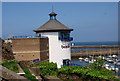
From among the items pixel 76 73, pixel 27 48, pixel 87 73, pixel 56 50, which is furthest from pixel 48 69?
pixel 56 50

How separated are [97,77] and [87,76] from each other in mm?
1208

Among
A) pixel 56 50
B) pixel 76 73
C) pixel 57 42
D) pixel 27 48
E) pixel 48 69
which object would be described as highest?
pixel 57 42

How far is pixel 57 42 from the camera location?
2898 centimetres

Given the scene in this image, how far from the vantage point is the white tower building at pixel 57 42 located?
94.7ft

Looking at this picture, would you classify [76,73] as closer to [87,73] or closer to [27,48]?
[87,73]

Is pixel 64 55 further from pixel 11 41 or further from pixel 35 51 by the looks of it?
pixel 11 41

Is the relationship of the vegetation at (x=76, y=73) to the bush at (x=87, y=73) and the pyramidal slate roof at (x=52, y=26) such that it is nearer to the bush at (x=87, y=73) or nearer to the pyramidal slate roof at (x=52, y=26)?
the bush at (x=87, y=73)

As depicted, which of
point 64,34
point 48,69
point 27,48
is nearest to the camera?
point 48,69

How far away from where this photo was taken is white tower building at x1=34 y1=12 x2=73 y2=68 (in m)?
28.9

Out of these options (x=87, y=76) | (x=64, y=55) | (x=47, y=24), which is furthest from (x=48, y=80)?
(x=47, y=24)

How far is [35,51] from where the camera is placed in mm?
27016

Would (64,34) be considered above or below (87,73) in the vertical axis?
above

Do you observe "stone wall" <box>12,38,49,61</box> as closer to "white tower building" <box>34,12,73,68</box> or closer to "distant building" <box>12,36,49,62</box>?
"distant building" <box>12,36,49,62</box>

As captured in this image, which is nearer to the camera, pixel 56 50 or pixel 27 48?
pixel 27 48
